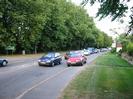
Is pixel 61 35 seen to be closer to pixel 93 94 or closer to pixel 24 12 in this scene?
pixel 24 12

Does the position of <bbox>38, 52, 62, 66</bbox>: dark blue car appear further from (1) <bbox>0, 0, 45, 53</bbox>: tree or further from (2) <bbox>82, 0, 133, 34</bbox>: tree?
(2) <bbox>82, 0, 133, 34</bbox>: tree

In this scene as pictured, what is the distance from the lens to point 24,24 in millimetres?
59719

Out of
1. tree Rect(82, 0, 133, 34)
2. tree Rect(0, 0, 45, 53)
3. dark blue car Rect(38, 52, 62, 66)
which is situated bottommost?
dark blue car Rect(38, 52, 62, 66)

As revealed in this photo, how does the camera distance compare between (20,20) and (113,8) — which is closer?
(113,8)

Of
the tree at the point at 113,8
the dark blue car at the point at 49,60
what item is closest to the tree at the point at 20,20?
the dark blue car at the point at 49,60

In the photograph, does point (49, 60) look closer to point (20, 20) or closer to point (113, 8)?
point (20, 20)

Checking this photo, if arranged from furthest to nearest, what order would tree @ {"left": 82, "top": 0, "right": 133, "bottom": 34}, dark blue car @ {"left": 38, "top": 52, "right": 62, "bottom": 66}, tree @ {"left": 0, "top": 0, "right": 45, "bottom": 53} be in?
1. tree @ {"left": 0, "top": 0, "right": 45, "bottom": 53}
2. dark blue car @ {"left": 38, "top": 52, "right": 62, "bottom": 66}
3. tree @ {"left": 82, "top": 0, "right": 133, "bottom": 34}

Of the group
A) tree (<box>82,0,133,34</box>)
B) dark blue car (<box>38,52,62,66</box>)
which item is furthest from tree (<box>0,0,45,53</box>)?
tree (<box>82,0,133,34</box>)

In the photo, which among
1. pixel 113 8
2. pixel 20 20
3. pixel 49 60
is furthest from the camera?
pixel 20 20

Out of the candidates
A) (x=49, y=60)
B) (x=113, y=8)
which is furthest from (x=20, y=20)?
(x=113, y=8)

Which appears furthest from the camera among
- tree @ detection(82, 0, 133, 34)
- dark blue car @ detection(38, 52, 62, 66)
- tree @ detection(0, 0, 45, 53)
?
tree @ detection(0, 0, 45, 53)

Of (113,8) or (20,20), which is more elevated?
(20,20)

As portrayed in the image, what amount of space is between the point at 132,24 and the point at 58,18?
66248 mm

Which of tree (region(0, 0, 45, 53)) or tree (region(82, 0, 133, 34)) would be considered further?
tree (region(0, 0, 45, 53))
